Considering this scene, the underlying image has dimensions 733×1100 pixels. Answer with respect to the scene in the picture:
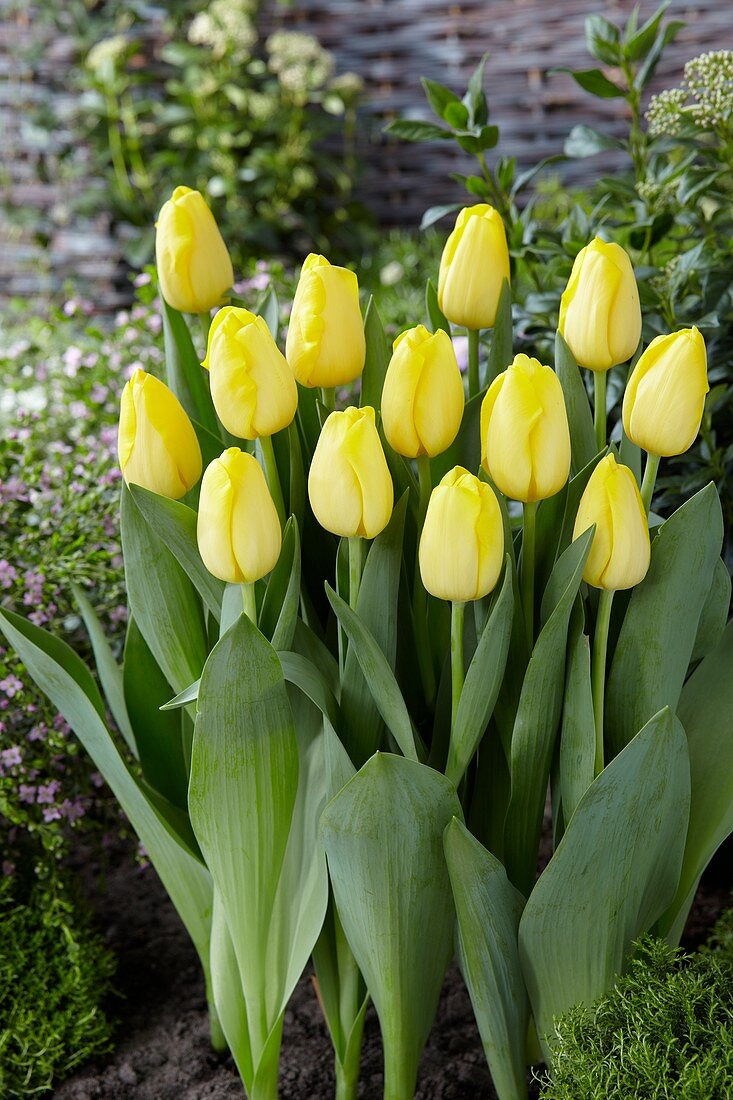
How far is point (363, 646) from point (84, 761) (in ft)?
1.84

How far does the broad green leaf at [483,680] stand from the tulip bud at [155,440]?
23 cm

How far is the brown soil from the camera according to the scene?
972mm

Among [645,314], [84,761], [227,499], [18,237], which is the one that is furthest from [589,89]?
[18,237]

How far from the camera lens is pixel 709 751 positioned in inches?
31.9

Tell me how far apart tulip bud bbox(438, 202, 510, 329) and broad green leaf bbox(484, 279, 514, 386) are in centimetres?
3

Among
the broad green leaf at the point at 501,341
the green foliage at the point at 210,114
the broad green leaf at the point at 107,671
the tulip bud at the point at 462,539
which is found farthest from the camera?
the green foliage at the point at 210,114

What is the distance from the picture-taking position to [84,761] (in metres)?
1.15

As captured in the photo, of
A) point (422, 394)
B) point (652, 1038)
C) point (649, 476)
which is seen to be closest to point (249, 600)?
point (422, 394)

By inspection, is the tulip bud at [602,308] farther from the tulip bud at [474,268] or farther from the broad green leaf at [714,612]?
the broad green leaf at [714,612]

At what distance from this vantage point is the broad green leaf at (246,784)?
696 millimetres

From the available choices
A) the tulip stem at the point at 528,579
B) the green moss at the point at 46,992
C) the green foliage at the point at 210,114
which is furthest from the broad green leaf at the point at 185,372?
the green foliage at the point at 210,114

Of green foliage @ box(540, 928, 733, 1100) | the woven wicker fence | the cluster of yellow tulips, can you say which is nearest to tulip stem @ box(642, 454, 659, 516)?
the cluster of yellow tulips

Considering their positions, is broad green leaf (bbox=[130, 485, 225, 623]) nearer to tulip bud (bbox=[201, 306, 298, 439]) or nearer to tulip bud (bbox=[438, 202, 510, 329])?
tulip bud (bbox=[201, 306, 298, 439])

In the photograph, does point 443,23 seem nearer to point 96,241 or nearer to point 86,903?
point 96,241
